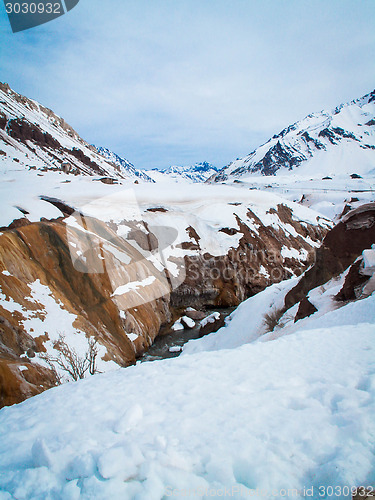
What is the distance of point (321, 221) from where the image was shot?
47156 millimetres

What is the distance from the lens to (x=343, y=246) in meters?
12.7

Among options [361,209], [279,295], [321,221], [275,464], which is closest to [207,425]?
[275,464]

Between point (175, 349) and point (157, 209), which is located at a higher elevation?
point (157, 209)

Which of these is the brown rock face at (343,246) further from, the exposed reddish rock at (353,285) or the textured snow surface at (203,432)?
the textured snow surface at (203,432)

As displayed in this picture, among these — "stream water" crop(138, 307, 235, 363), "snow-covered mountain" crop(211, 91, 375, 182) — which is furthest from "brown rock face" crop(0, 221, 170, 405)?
"snow-covered mountain" crop(211, 91, 375, 182)

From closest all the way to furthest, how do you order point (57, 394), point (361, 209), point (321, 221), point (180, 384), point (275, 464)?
point (275, 464) < point (180, 384) < point (57, 394) < point (361, 209) < point (321, 221)

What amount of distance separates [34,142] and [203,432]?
114503 mm

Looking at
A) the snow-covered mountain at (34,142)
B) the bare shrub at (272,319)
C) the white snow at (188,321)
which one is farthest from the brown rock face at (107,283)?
the snow-covered mountain at (34,142)

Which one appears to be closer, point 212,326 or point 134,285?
point 212,326

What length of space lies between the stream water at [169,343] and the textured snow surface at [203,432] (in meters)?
14.5

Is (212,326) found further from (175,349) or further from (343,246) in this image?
(343,246)

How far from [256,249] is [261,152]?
178m

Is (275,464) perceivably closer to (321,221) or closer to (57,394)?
(57,394)

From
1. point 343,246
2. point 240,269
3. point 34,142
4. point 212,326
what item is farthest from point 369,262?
point 34,142
